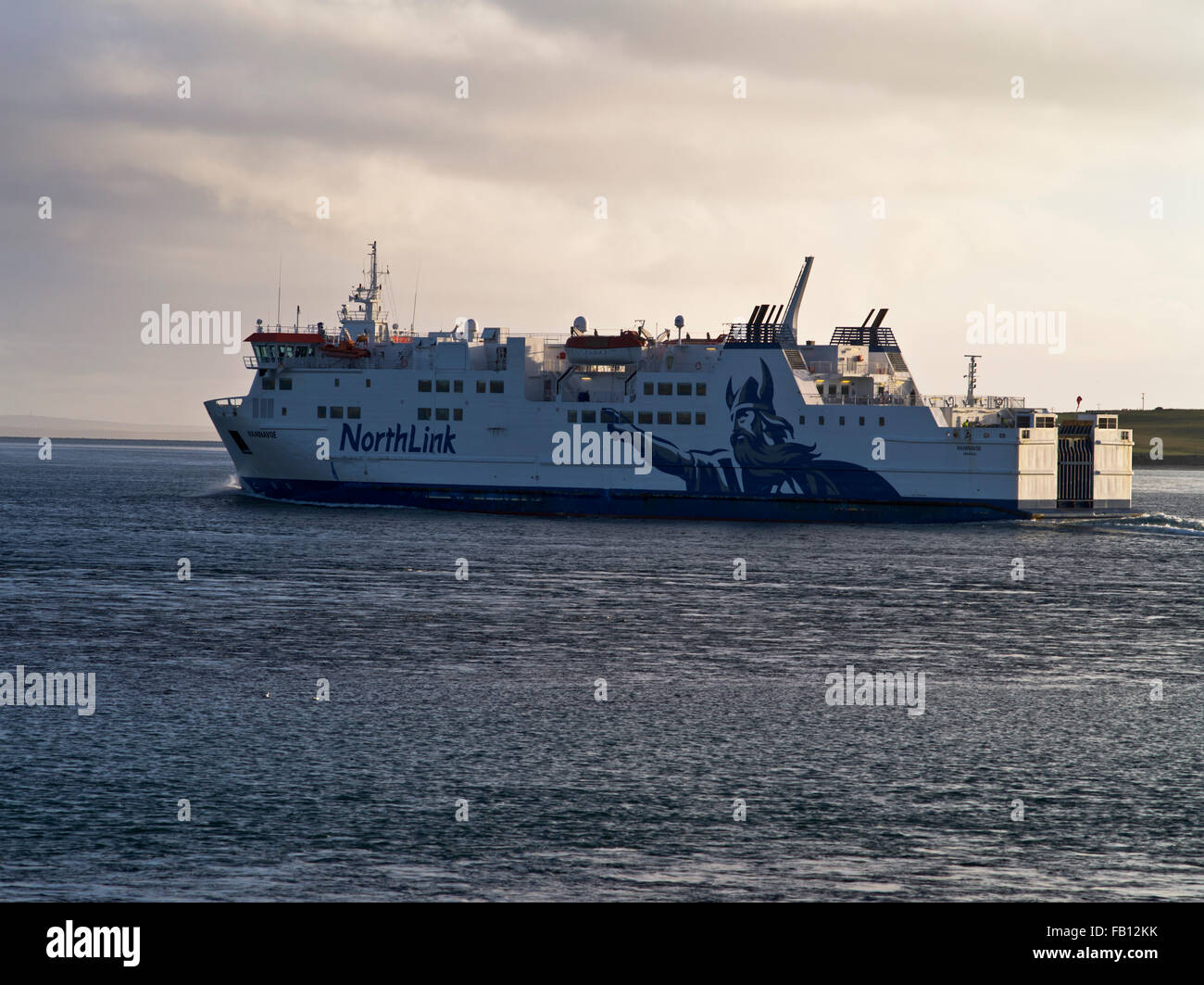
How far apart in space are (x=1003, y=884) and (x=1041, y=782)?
437cm

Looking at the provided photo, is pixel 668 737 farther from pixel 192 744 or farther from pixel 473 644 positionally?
pixel 473 644

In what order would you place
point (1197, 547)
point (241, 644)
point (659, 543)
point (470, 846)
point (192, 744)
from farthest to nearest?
point (1197, 547)
point (659, 543)
point (241, 644)
point (192, 744)
point (470, 846)

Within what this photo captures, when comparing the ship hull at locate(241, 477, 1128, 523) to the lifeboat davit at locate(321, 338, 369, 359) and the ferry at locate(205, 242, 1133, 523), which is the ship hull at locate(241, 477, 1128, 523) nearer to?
the ferry at locate(205, 242, 1133, 523)

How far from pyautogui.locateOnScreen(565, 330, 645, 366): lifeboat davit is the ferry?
0.24 feet

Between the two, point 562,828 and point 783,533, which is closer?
point 562,828

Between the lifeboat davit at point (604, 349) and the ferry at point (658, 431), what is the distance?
0.24 ft

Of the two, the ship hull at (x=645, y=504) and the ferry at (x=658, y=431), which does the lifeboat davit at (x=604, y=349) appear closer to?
the ferry at (x=658, y=431)

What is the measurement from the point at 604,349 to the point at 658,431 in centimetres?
541

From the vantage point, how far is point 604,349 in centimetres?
6259

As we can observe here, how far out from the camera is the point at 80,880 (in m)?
12.5

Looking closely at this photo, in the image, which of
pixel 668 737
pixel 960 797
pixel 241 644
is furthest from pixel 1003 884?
pixel 241 644

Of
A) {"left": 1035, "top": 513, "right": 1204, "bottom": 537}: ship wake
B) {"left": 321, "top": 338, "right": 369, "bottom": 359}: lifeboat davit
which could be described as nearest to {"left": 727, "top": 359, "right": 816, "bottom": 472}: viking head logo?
{"left": 1035, "top": 513, "right": 1204, "bottom": 537}: ship wake

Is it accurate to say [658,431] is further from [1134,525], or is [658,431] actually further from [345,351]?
[1134,525]
